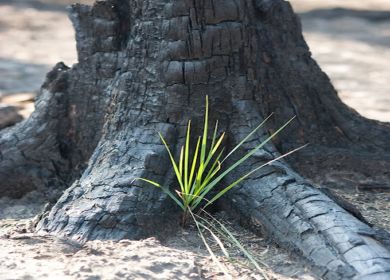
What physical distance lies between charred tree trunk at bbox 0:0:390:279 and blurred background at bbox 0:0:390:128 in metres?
1.16

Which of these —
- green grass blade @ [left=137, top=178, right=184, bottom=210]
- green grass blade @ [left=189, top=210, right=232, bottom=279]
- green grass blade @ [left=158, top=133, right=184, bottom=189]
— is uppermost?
green grass blade @ [left=158, top=133, right=184, bottom=189]

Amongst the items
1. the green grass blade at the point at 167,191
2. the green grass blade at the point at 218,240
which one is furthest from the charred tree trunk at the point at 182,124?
the green grass blade at the point at 218,240

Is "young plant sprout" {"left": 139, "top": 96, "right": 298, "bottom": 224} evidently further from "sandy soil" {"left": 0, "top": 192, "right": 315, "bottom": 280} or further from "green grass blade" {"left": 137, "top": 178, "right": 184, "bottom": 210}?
"sandy soil" {"left": 0, "top": 192, "right": 315, "bottom": 280}

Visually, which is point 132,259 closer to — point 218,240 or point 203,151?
point 218,240

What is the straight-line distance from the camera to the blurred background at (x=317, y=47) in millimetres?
6270

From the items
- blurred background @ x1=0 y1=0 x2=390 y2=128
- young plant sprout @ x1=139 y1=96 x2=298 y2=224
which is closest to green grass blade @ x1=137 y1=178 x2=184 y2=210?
young plant sprout @ x1=139 y1=96 x2=298 y2=224

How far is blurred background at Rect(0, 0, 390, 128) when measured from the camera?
6270 mm

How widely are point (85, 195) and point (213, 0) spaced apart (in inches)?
40.5

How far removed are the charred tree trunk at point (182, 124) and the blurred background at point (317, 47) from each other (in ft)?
3.81

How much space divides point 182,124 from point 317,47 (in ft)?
16.3

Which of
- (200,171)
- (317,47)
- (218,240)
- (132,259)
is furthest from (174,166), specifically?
(317,47)

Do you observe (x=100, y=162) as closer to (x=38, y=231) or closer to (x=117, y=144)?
(x=117, y=144)

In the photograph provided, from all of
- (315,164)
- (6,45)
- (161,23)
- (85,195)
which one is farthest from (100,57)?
(6,45)

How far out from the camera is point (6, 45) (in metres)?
7.99
